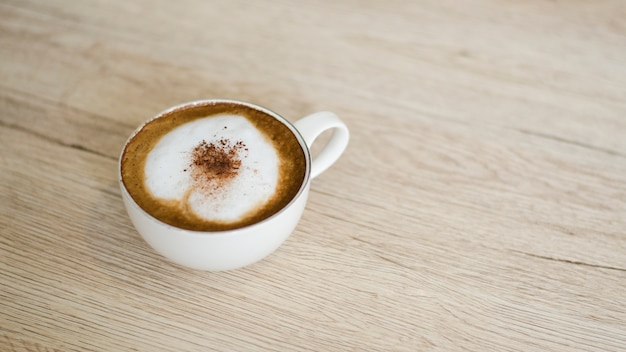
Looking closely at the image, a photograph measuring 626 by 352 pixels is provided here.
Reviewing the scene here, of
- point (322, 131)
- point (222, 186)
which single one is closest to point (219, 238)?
point (222, 186)

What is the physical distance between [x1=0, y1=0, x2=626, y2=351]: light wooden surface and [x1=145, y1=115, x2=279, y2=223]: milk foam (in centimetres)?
12

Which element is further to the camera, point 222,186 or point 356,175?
point 356,175

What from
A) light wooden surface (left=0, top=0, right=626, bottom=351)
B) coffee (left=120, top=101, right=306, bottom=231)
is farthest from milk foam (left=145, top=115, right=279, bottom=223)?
light wooden surface (left=0, top=0, right=626, bottom=351)

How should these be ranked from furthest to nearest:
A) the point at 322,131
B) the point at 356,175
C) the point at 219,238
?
the point at 356,175, the point at 322,131, the point at 219,238

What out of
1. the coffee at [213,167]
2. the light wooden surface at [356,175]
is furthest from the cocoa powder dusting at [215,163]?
the light wooden surface at [356,175]

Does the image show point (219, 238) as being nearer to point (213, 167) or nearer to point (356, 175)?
point (213, 167)

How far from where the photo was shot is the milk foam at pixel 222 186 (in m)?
0.62

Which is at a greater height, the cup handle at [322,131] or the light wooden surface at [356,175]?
the cup handle at [322,131]

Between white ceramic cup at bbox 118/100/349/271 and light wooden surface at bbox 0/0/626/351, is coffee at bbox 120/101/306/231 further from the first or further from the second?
light wooden surface at bbox 0/0/626/351

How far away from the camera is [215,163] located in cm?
65

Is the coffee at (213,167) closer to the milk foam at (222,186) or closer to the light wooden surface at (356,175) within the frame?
the milk foam at (222,186)

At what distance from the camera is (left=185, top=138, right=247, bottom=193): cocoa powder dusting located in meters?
0.63

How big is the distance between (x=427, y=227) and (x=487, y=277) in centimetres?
10

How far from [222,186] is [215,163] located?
30 millimetres
